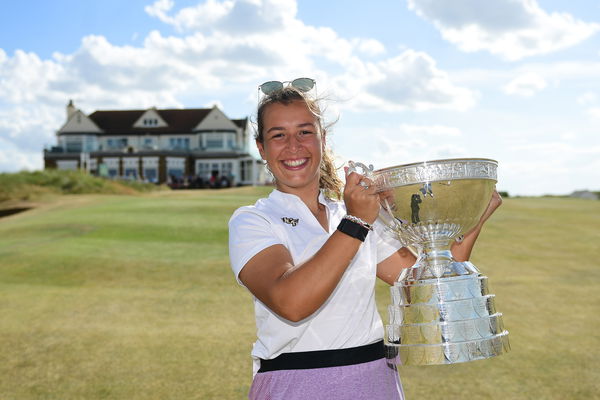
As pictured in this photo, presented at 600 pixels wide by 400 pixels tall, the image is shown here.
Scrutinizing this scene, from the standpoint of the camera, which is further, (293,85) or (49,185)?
(49,185)

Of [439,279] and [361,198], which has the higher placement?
[361,198]

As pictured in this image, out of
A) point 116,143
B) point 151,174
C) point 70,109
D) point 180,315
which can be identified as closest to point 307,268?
point 180,315

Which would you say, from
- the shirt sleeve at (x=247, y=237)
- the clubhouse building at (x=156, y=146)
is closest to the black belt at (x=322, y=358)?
the shirt sleeve at (x=247, y=237)

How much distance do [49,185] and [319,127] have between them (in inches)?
1396

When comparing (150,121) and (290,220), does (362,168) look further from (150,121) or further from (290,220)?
(150,121)

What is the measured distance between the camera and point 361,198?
Result: 7.45 feet

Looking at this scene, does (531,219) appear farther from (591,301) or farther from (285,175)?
(285,175)

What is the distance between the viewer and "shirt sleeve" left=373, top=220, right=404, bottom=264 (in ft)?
9.61

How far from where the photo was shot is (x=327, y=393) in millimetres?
2518

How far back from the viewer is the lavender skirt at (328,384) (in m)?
2.52

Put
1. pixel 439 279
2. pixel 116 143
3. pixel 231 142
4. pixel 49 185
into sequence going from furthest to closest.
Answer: pixel 116 143, pixel 231 142, pixel 49 185, pixel 439 279

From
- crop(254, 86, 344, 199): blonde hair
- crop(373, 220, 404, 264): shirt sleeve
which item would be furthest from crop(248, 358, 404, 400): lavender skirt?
crop(254, 86, 344, 199): blonde hair

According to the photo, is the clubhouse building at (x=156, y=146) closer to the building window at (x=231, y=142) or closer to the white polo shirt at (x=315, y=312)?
the building window at (x=231, y=142)

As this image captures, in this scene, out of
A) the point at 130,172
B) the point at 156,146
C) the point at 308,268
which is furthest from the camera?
the point at 156,146
